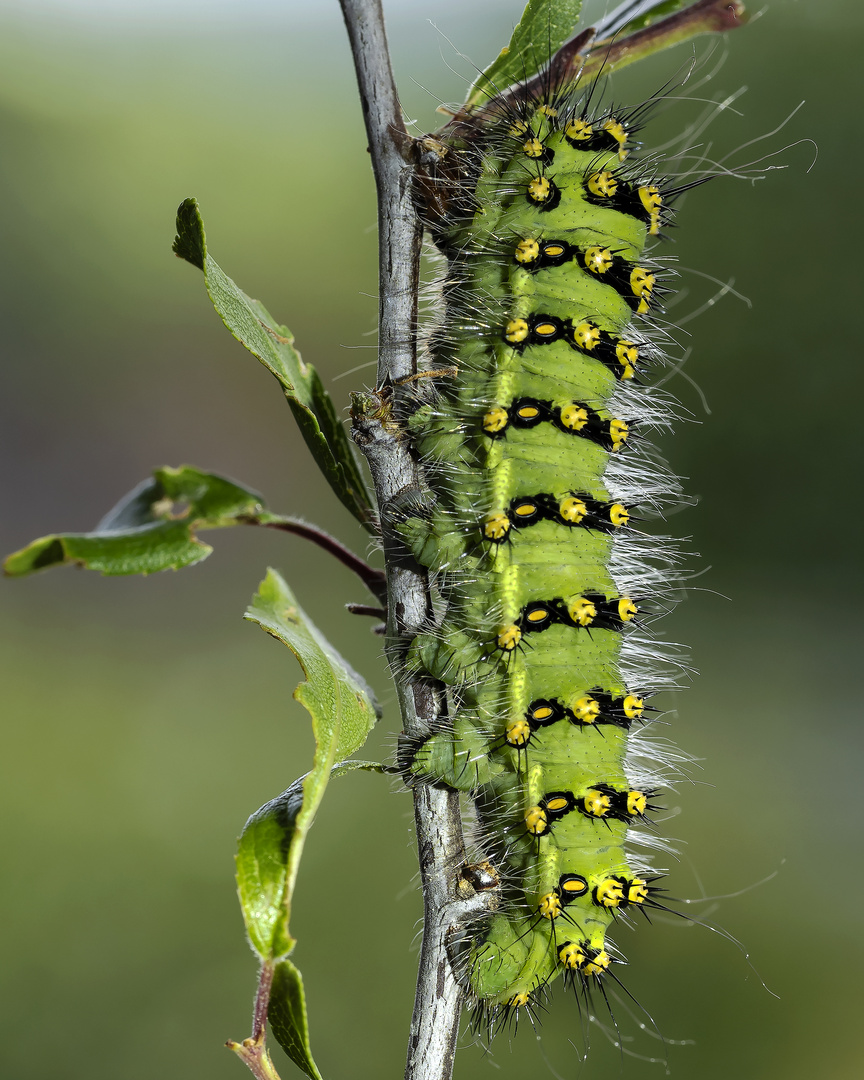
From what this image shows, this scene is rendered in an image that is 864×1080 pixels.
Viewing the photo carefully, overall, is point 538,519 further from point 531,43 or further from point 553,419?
point 531,43

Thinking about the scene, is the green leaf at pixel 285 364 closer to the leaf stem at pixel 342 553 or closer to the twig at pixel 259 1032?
the leaf stem at pixel 342 553

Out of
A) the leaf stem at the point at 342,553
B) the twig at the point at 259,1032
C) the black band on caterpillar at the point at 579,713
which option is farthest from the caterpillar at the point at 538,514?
the twig at the point at 259,1032

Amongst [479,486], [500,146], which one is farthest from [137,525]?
[500,146]

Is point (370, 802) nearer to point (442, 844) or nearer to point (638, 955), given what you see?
point (638, 955)

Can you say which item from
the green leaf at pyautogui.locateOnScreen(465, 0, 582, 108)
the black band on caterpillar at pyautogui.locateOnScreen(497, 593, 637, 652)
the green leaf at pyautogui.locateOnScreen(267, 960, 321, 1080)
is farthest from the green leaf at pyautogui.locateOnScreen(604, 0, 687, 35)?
the green leaf at pyautogui.locateOnScreen(267, 960, 321, 1080)

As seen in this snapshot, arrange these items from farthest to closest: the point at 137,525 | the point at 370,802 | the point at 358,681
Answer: the point at 370,802 < the point at 358,681 < the point at 137,525

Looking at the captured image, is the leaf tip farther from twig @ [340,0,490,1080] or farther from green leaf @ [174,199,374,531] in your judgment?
twig @ [340,0,490,1080]

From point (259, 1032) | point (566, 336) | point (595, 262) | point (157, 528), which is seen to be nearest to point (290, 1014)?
point (259, 1032)
